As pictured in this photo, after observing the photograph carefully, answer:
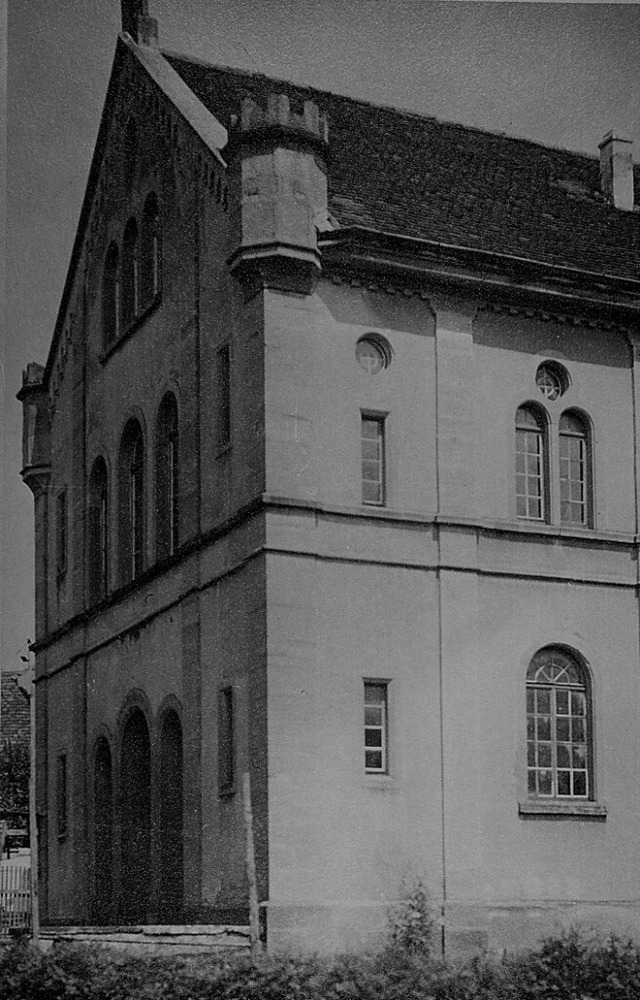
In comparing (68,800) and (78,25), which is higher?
(78,25)

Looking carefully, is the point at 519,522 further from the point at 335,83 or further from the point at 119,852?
the point at 119,852

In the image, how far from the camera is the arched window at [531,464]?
26203mm

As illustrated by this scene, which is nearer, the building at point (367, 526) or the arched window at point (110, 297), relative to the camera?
the building at point (367, 526)

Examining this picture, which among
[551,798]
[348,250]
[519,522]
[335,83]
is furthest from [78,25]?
[551,798]

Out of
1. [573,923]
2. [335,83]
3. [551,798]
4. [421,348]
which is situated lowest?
[573,923]

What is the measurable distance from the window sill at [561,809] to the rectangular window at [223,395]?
6381mm

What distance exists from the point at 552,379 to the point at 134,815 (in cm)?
922

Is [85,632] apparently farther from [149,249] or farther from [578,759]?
[578,759]

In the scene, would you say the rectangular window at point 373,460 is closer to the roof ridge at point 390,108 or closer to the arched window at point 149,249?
the roof ridge at point 390,108

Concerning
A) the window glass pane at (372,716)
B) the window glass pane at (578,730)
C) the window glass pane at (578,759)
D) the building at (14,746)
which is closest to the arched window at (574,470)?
the window glass pane at (578,730)

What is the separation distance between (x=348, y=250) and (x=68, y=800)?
10877 mm

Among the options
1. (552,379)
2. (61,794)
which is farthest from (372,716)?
(61,794)

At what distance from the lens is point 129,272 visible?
29500 millimetres

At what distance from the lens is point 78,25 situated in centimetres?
2123
